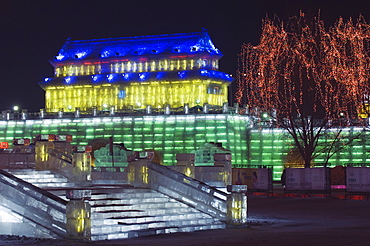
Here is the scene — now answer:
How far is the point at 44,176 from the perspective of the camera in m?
32.2

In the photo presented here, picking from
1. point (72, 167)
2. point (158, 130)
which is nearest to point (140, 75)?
point (158, 130)

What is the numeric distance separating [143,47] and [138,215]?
91481 mm

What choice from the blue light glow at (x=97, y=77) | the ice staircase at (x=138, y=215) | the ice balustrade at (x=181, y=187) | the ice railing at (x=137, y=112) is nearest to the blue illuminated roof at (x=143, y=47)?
the blue light glow at (x=97, y=77)

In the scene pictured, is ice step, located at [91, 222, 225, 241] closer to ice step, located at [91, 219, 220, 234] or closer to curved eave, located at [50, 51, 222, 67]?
ice step, located at [91, 219, 220, 234]

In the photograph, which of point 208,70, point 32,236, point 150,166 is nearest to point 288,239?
point 32,236

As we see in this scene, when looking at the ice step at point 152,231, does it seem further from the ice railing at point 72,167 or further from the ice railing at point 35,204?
the ice railing at point 72,167

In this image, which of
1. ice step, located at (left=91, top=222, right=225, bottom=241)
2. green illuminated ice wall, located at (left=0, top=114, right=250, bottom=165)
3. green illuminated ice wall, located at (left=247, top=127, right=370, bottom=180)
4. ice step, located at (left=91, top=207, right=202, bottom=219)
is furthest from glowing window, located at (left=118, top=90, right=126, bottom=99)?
ice step, located at (left=91, top=222, right=225, bottom=241)

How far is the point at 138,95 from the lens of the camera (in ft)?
376

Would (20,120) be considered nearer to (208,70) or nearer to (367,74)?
(208,70)

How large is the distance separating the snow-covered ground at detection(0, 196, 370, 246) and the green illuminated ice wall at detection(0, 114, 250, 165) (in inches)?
2222

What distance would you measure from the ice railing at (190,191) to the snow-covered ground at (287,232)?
1456 millimetres

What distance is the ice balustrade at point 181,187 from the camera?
27.8 m

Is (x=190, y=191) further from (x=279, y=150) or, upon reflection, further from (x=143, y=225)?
(x=279, y=150)

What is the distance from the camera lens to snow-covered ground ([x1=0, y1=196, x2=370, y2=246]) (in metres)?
21.5
